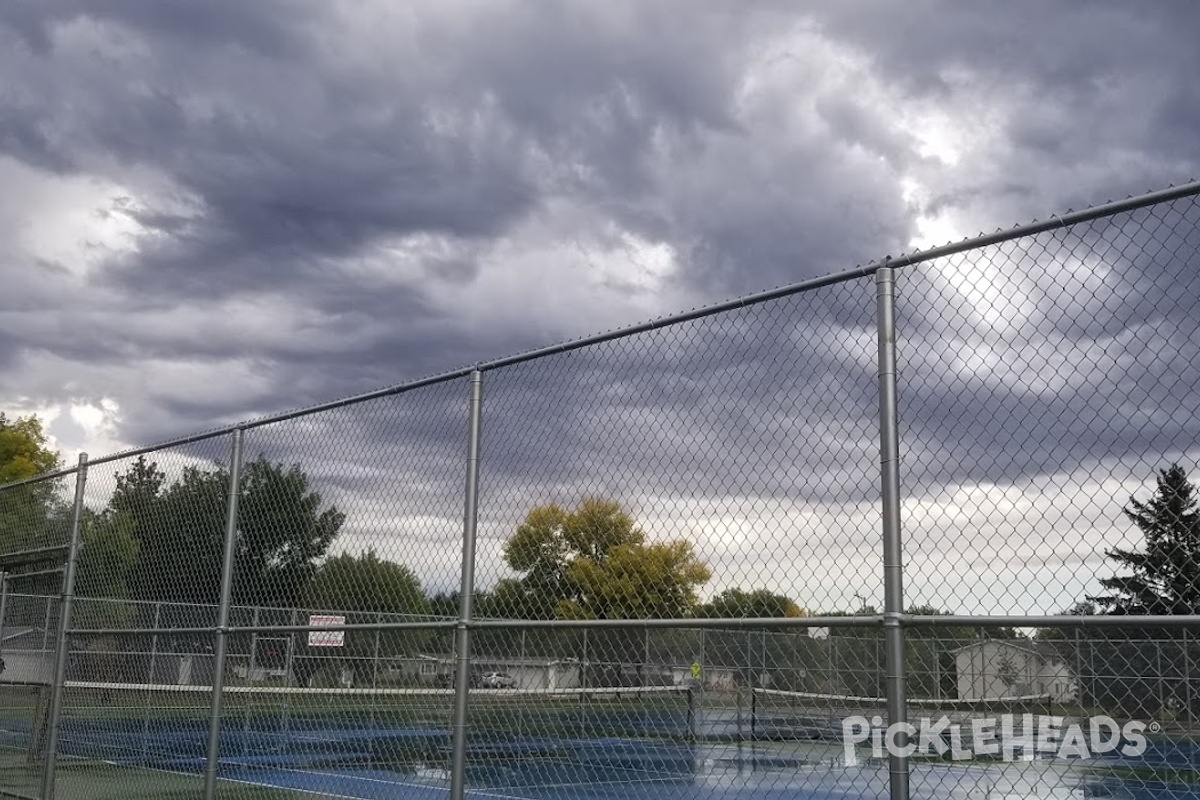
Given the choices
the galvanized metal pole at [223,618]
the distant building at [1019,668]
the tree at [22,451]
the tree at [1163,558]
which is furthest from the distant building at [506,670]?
the tree at [22,451]

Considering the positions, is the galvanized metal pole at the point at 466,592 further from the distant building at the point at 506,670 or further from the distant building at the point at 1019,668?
the distant building at the point at 1019,668

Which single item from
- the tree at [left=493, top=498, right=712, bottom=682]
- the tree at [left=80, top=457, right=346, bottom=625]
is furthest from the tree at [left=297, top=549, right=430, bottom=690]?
the tree at [left=493, top=498, right=712, bottom=682]

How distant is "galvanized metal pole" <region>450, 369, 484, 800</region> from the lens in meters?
5.05

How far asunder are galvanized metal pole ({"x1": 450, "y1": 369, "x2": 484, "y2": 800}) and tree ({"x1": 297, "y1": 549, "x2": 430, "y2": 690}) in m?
0.57

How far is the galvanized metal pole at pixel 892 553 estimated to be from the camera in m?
3.67

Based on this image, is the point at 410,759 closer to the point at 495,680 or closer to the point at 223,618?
the point at 223,618

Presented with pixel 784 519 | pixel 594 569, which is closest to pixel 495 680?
pixel 594 569

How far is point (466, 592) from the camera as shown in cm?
525

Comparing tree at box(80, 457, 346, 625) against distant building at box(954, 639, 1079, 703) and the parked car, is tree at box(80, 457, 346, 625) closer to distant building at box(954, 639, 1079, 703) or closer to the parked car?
the parked car

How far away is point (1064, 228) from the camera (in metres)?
3.62

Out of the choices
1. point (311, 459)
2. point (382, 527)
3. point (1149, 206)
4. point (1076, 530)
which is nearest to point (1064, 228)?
point (1149, 206)

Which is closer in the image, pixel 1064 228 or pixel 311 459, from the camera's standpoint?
pixel 1064 228

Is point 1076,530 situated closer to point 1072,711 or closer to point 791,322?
point 1072,711

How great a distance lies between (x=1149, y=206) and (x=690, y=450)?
5.97 ft
